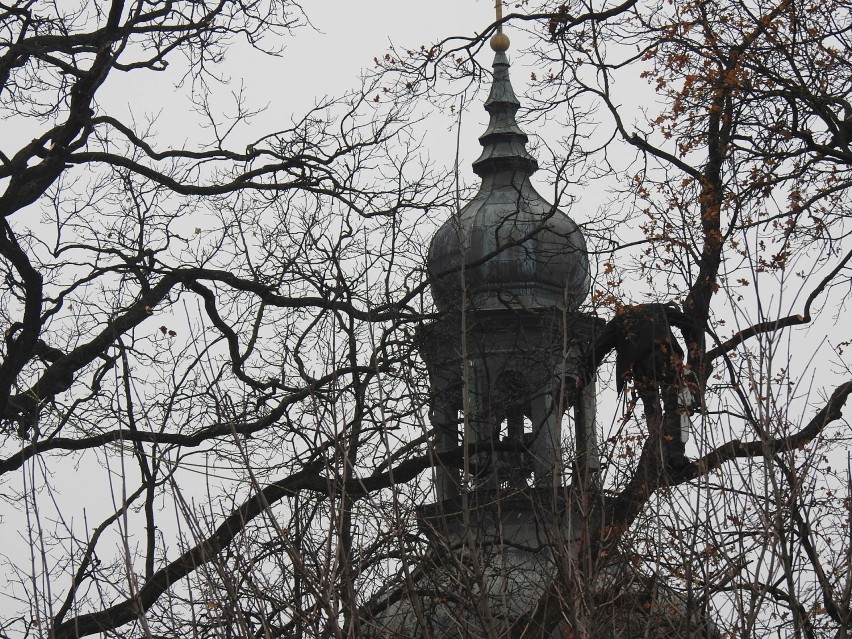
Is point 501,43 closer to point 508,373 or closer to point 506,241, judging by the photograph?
point 506,241

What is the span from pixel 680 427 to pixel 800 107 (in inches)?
100

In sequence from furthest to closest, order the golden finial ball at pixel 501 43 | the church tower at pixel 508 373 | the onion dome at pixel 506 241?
the golden finial ball at pixel 501 43 → the onion dome at pixel 506 241 → the church tower at pixel 508 373

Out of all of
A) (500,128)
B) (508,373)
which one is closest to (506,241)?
(508,373)

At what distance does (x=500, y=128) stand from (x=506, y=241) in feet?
21.7

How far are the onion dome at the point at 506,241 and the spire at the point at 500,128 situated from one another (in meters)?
0.01

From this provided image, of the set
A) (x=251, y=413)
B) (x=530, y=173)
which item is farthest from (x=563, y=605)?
(x=530, y=173)

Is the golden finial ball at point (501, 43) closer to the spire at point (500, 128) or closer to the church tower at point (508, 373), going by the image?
the spire at point (500, 128)

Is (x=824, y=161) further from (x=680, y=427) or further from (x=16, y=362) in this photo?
(x=16, y=362)

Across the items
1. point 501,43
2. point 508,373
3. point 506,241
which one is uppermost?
point 501,43

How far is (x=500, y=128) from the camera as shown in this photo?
878 inches

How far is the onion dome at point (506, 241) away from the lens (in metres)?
13.4

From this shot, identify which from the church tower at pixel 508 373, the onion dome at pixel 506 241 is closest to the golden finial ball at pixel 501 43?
the onion dome at pixel 506 241

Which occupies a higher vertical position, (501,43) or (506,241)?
(501,43)

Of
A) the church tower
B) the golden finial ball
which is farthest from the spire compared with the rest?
the church tower
